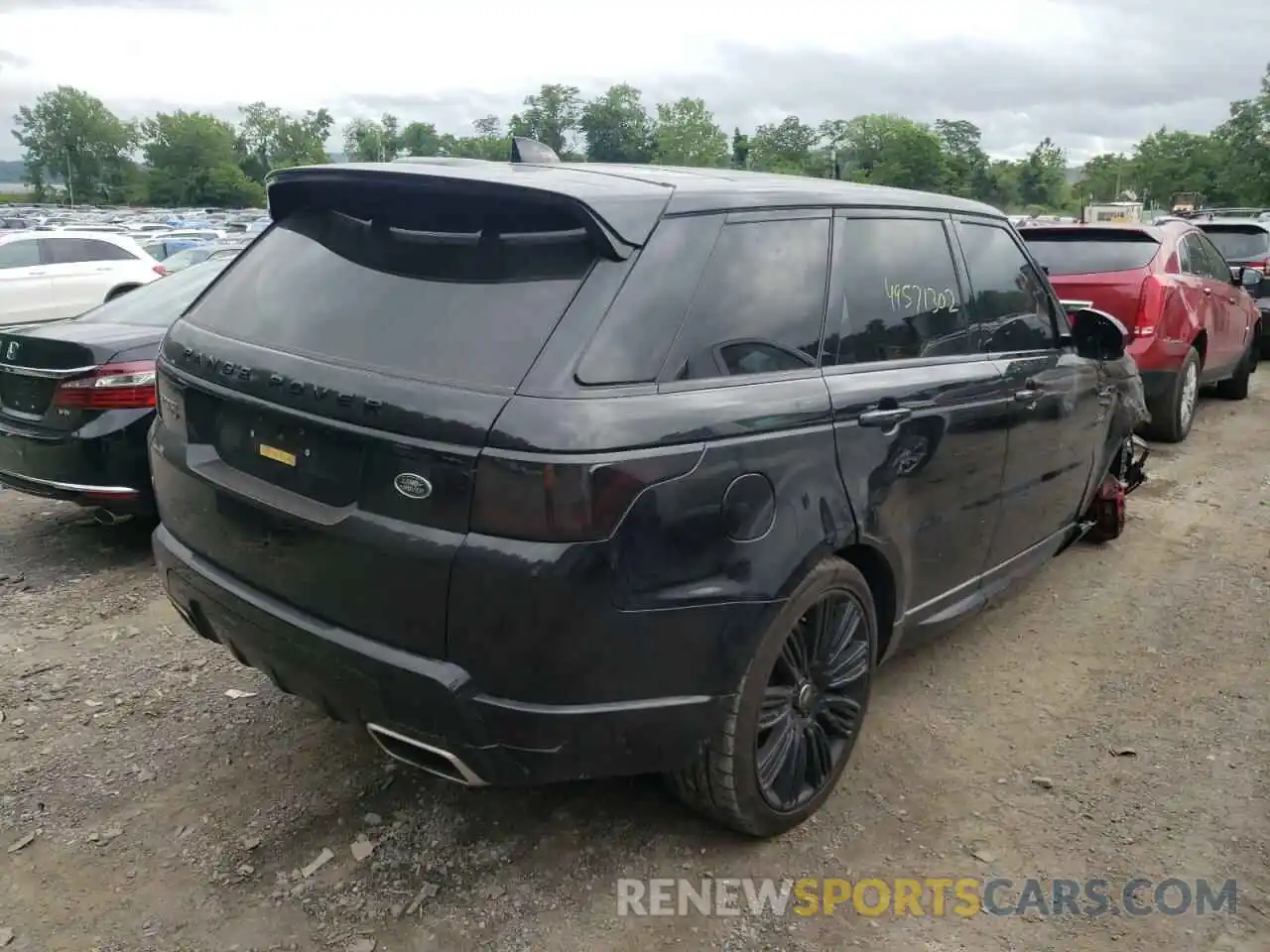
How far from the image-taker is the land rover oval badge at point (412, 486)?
2.26m

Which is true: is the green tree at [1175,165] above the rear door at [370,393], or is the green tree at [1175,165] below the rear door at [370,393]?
above

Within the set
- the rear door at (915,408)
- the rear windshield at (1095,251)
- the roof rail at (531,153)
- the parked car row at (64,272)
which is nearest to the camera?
the rear door at (915,408)

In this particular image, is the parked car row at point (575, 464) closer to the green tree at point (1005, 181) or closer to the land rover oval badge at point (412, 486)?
the land rover oval badge at point (412, 486)

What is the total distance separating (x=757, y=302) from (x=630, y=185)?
1.47 ft

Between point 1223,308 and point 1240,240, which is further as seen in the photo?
point 1240,240

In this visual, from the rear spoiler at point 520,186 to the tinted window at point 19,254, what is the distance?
1217 centimetres

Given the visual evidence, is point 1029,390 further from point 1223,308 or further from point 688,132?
point 688,132

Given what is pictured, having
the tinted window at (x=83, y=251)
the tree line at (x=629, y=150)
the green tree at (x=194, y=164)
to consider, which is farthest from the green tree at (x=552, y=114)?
the tinted window at (x=83, y=251)

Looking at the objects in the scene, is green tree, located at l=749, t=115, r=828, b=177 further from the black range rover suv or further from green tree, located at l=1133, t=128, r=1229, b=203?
the black range rover suv

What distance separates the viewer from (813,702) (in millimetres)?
2961

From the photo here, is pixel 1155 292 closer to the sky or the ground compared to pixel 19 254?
closer to the sky

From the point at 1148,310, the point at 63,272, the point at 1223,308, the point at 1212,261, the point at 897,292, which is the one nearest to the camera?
the point at 897,292

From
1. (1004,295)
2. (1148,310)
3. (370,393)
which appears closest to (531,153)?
(370,393)

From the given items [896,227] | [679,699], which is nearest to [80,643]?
[679,699]
